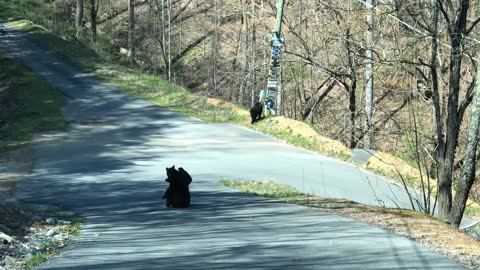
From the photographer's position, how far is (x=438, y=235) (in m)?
9.20

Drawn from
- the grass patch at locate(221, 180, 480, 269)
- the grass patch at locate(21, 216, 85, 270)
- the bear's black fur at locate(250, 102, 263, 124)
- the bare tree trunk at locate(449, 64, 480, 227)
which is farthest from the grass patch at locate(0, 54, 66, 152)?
the bare tree trunk at locate(449, 64, 480, 227)

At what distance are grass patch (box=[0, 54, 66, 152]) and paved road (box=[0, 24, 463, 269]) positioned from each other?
80 centimetres

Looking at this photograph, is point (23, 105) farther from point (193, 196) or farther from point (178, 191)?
point (178, 191)

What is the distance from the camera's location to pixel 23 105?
30.0m

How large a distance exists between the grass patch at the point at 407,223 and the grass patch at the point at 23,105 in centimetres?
1193

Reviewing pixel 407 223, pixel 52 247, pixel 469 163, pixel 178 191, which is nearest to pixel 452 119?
pixel 469 163

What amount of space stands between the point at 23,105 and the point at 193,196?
17.9 m

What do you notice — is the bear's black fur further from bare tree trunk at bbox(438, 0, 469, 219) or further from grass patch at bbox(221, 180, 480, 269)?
bare tree trunk at bbox(438, 0, 469, 219)

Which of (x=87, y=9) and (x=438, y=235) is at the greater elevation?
(x=87, y=9)

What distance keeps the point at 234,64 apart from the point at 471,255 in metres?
47.6

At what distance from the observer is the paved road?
795cm

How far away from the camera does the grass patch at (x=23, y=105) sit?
24.9 m

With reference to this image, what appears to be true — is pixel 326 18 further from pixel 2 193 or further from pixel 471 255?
pixel 471 255

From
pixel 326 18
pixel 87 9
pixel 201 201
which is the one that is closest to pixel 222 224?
pixel 201 201
